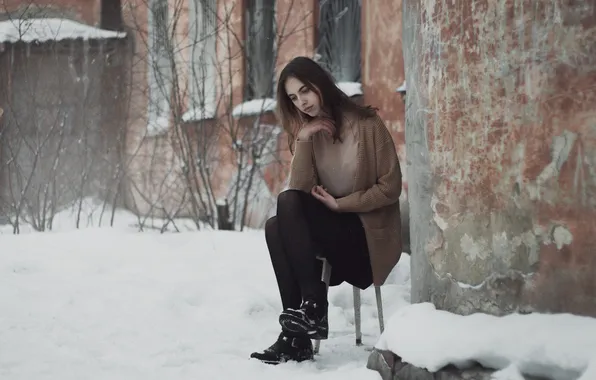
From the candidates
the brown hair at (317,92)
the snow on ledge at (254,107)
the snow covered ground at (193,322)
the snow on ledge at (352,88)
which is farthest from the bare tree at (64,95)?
the brown hair at (317,92)

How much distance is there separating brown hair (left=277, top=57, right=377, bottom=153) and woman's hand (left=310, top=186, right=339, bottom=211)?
228 mm

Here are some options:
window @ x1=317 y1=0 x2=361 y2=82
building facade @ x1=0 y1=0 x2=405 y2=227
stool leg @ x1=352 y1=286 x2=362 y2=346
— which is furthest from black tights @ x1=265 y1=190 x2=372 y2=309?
window @ x1=317 y1=0 x2=361 y2=82

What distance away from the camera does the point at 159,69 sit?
26.1ft

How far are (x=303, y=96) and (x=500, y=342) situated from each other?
1313 mm

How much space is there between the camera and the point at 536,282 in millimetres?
2299

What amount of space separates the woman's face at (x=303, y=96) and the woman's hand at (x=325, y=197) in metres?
0.31

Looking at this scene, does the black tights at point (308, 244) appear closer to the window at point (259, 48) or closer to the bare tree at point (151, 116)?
the bare tree at point (151, 116)

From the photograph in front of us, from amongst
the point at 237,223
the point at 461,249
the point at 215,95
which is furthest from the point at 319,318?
the point at 215,95

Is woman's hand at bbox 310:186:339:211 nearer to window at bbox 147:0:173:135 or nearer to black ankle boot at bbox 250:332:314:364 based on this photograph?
black ankle boot at bbox 250:332:314:364

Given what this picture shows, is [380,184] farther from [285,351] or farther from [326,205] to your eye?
[285,351]

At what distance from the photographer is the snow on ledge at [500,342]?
2084 mm

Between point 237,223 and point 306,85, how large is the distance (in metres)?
4.47

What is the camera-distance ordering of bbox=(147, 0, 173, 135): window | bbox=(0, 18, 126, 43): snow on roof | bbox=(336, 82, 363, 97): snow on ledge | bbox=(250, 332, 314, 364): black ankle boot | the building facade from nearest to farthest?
bbox=(250, 332, 314, 364): black ankle boot, the building facade, bbox=(336, 82, 363, 97): snow on ledge, bbox=(147, 0, 173, 135): window, bbox=(0, 18, 126, 43): snow on roof

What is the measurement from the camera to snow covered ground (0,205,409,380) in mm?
2951
